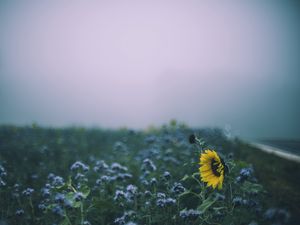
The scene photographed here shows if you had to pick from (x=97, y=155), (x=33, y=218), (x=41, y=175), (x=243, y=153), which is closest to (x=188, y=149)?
(x=243, y=153)

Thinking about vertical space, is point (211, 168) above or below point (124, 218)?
above

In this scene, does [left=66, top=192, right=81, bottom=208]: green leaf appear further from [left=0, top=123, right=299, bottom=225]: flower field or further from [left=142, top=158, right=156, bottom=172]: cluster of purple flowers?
[left=142, top=158, right=156, bottom=172]: cluster of purple flowers

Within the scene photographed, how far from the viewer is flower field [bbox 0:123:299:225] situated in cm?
277

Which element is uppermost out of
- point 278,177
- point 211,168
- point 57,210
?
point 211,168

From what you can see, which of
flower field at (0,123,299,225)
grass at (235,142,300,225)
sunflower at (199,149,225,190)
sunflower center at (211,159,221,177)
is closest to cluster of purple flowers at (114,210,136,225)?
flower field at (0,123,299,225)

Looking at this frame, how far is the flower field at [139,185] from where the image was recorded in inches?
109

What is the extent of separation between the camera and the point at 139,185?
4586mm

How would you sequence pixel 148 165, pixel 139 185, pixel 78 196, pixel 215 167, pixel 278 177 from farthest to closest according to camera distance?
pixel 278 177, pixel 139 185, pixel 148 165, pixel 78 196, pixel 215 167

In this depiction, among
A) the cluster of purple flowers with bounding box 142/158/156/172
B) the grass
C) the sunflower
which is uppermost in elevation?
the sunflower

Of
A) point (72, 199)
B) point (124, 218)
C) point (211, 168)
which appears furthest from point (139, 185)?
point (211, 168)

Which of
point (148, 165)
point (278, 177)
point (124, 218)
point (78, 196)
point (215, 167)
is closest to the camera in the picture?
point (215, 167)

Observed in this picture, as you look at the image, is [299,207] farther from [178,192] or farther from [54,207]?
[54,207]

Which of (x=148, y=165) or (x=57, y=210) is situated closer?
(x=57, y=210)

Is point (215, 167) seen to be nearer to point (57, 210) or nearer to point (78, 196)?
point (78, 196)
